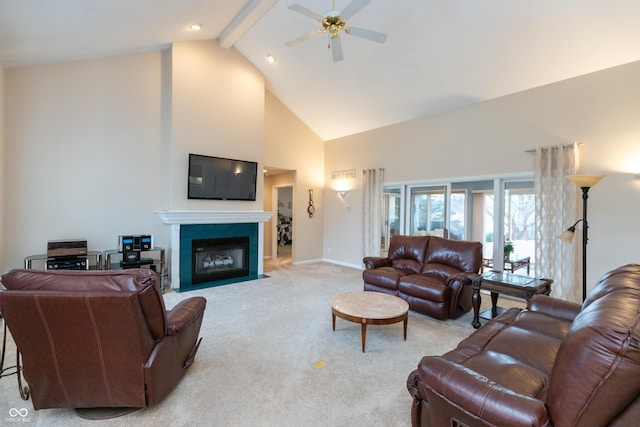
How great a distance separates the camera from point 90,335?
67.9 inches

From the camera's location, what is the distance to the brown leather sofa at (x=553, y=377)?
3.24 feet

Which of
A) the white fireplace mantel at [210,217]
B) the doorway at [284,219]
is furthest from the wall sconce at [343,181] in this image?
the doorway at [284,219]

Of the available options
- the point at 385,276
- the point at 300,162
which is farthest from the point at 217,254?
the point at 385,276

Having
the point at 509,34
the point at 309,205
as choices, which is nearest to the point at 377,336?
the point at 509,34

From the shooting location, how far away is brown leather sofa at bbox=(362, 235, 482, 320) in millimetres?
3602

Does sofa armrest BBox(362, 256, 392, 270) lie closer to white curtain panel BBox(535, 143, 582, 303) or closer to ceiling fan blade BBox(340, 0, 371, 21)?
white curtain panel BBox(535, 143, 582, 303)

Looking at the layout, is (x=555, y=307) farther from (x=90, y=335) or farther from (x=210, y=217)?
(x=210, y=217)

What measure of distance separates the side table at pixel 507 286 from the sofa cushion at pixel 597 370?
7.50ft

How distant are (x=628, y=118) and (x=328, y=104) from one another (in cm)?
468

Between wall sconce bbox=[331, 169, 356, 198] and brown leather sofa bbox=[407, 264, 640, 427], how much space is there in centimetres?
533

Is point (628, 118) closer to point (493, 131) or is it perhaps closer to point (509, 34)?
point (493, 131)

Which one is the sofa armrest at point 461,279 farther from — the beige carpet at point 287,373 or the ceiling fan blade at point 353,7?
the ceiling fan blade at point 353,7

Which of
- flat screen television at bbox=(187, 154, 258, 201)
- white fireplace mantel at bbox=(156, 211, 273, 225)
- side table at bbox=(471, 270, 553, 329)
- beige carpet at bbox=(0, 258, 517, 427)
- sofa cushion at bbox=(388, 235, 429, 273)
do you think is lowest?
beige carpet at bbox=(0, 258, 517, 427)

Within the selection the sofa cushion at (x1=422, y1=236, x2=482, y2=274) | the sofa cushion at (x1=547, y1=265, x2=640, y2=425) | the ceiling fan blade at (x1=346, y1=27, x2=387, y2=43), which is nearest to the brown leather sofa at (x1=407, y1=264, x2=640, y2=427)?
the sofa cushion at (x1=547, y1=265, x2=640, y2=425)
